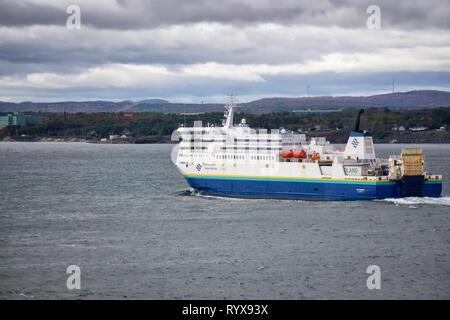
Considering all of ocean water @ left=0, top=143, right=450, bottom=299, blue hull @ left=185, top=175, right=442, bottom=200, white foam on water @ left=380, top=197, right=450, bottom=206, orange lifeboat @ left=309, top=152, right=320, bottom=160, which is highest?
orange lifeboat @ left=309, top=152, right=320, bottom=160

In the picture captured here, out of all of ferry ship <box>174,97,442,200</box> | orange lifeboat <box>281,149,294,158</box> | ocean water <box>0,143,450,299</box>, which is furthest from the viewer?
orange lifeboat <box>281,149,294,158</box>

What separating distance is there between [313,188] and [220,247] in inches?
680

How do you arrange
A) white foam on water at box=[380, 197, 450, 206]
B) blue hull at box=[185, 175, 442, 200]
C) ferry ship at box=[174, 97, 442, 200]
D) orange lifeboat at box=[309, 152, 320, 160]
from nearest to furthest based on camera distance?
white foam on water at box=[380, 197, 450, 206] < blue hull at box=[185, 175, 442, 200] < ferry ship at box=[174, 97, 442, 200] < orange lifeboat at box=[309, 152, 320, 160]

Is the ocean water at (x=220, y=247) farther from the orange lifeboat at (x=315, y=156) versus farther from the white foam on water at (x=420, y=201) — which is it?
the orange lifeboat at (x=315, y=156)

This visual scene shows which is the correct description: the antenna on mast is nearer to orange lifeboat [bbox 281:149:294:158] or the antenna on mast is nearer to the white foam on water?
orange lifeboat [bbox 281:149:294:158]

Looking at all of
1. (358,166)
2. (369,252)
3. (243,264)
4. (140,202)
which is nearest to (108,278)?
(243,264)

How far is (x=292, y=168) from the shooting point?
49562 mm

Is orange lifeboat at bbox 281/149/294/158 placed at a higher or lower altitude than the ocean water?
higher

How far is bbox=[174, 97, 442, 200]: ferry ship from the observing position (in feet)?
157

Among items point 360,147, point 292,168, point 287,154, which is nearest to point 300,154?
point 287,154

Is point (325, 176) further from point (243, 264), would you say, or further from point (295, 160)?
point (243, 264)

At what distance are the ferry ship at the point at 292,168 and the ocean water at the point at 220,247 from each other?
3.86ft

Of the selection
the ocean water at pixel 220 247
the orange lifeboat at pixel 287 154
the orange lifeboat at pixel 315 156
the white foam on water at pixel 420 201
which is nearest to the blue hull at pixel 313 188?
the white foam on water at pixel 420 201

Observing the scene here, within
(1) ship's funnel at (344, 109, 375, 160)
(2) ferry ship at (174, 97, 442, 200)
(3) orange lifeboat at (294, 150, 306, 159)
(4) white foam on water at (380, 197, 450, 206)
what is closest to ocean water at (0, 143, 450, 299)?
(4) white foam on water at (380, 197, 450, 206)
